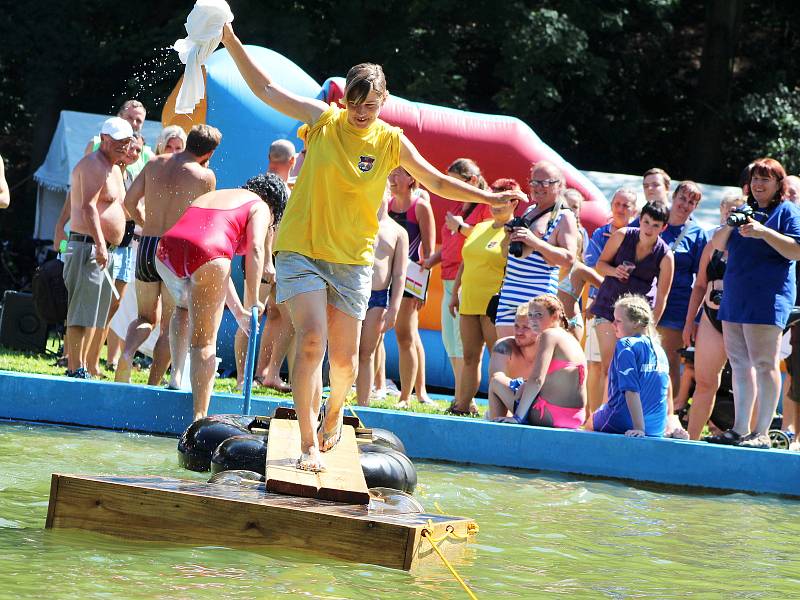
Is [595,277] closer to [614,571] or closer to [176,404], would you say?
[176,404]

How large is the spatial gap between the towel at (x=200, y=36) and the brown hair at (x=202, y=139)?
234 centimetres

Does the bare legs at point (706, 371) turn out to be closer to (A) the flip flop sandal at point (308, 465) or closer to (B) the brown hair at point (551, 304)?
(B) the brown hair at point (551, 304)

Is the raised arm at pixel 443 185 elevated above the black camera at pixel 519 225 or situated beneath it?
situated beneath

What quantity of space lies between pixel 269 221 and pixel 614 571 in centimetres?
362

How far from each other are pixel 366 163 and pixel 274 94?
0.61m

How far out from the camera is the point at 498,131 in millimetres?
12062

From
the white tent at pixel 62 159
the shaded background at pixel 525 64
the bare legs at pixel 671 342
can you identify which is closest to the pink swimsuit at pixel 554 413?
the bare legs at pixel 671 342

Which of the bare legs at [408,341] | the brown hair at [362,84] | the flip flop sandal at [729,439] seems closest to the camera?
the brown hair at [362,84]

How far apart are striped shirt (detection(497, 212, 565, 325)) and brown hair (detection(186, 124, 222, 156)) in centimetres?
231

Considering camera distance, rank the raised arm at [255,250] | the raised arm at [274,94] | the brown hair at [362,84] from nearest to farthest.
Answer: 1. the brown hair at [362,84]
2. the raised arm at [274,94]
3. the raised arm at [255,250]

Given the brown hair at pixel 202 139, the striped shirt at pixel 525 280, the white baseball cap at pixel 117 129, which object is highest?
the white baseball cap at pixel 117 129

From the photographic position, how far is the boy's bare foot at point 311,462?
5.64 metres

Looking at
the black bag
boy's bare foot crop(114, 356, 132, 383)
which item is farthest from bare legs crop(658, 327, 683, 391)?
the black bag

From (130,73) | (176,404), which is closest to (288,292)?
(176,404)
